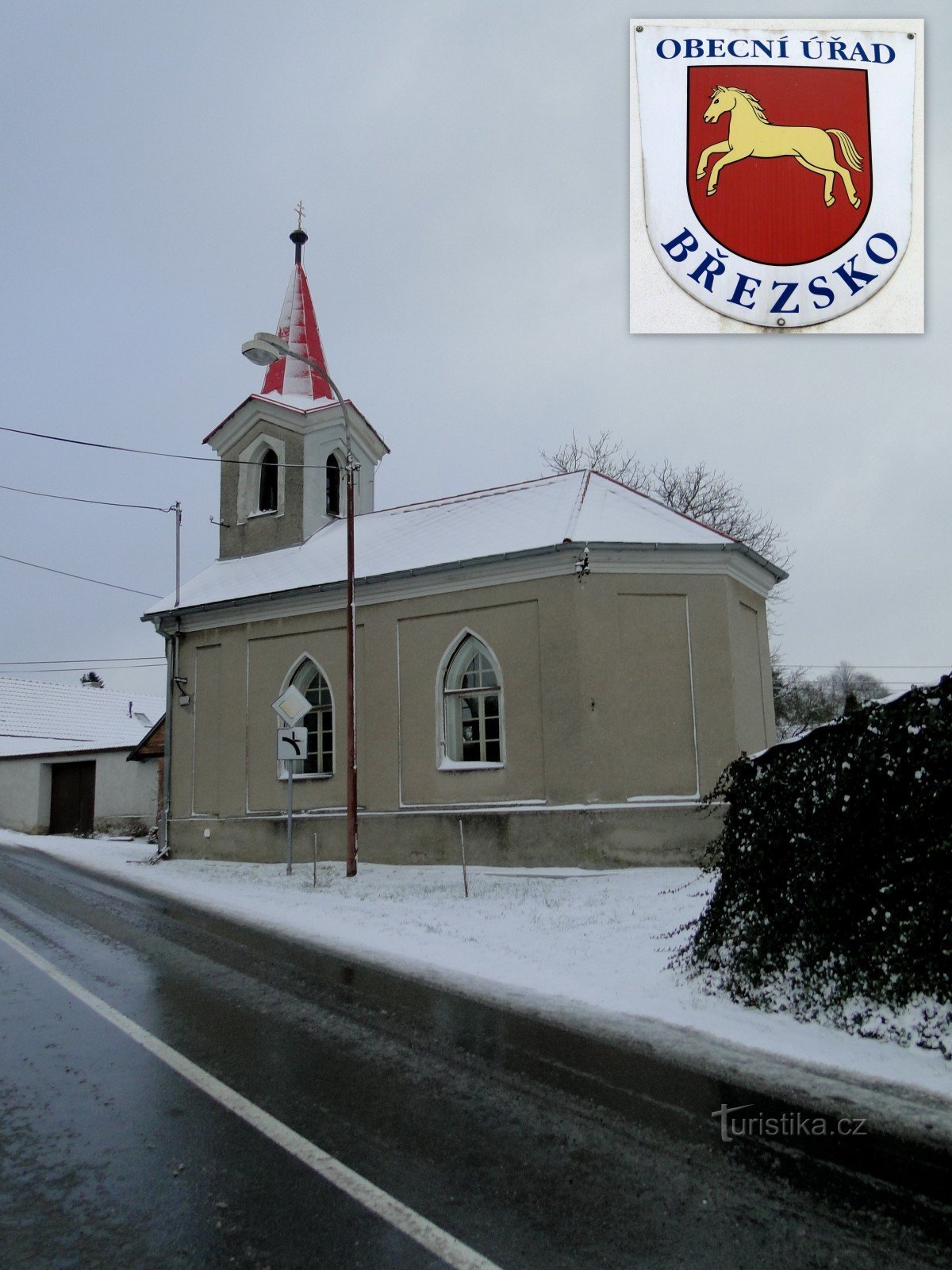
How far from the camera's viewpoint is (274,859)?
18.0 m

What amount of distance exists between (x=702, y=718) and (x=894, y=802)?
31.0 feet

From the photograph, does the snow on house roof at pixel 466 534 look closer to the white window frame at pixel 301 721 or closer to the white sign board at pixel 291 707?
the white window frame at pixel 301 721

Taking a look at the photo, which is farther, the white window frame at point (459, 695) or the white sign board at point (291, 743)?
the white window frame at point (459, 695)

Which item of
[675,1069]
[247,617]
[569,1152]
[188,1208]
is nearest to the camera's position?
[188,1208]

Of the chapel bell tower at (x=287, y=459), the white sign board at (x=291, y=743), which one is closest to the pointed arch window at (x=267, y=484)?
the chapel bell tower at (x=287, y=459)

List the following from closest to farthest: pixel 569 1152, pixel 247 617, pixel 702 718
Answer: pixel 569 1152 < pixel 702 718 < pixel 247 617

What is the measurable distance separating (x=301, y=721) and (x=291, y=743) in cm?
235

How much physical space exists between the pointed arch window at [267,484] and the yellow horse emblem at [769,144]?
17042 mm

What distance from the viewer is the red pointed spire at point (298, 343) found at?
74.4 ft

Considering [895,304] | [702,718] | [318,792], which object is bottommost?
[318,792]

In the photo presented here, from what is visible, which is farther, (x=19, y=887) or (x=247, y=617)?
(x=247, y=617)

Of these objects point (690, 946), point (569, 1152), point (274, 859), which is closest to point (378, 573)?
point (274, 859)

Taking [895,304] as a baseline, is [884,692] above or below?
below

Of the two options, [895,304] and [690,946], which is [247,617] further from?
[895,304]
